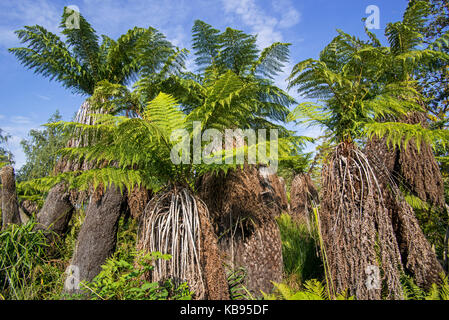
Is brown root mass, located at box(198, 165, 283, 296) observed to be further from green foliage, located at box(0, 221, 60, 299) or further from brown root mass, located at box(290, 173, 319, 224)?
brown root mass, located at box(290, 173, 319, 224)

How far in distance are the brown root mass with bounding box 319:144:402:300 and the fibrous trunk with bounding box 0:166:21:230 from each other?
3.83 meters

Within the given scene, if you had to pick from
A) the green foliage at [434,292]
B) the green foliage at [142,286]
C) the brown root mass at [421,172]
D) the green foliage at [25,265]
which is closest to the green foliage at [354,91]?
the brown root mass at [421,172]

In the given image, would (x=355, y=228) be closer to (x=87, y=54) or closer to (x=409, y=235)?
(x=409, y=235)

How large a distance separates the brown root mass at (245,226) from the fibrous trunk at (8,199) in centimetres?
266

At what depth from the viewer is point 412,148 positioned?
2773mm

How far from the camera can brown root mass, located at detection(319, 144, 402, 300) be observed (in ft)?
5.84

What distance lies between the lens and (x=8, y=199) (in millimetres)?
3320

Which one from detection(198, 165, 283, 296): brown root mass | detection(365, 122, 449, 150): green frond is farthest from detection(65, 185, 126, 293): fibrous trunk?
detection(365, 122, 449, 150): green frond

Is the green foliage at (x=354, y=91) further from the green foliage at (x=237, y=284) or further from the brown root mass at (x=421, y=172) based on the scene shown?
the green foliage at (x=237, y=284)

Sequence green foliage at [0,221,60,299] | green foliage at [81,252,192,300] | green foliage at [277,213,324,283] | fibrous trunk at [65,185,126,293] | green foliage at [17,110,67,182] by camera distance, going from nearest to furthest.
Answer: green foliage at [81,252,192,300] < green foliage at [0,221,60,299] < fibrous trunk at [65,185,126,293] < green foliage at [277,213,324,283] < green foliage at [17,110,67,182]

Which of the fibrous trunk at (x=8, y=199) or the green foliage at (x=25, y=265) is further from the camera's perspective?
the fibrous trunk at (x=8, y=199)

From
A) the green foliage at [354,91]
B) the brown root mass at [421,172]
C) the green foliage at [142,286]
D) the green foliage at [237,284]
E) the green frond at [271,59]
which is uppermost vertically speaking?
the green frond at [271,59]

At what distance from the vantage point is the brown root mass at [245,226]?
8.41ft
